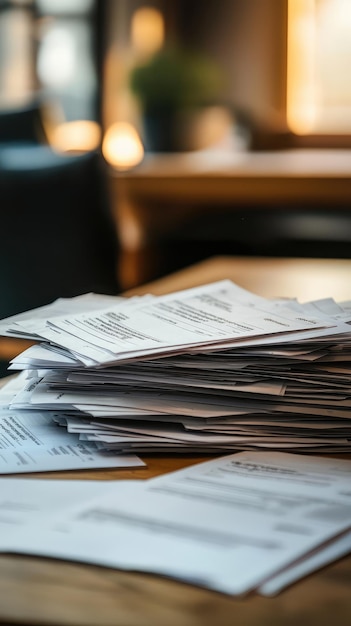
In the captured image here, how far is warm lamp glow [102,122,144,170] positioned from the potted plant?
0.08m

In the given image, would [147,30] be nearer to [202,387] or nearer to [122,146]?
[122,146]

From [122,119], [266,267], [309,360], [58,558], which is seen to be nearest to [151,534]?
[58,558]

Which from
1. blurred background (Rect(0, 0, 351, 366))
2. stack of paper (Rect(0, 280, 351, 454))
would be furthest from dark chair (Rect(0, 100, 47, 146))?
stack of paper (Rect(0, 280, 351, 454))

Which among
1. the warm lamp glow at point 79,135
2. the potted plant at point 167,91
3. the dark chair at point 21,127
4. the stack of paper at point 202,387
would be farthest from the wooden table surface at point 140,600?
the warm lamp glow at point 79,135

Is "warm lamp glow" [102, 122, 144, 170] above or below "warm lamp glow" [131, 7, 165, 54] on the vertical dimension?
below

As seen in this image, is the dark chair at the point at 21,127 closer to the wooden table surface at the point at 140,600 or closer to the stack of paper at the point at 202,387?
the stack of paper at the point at 202,387

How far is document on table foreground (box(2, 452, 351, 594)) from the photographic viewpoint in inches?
20.4

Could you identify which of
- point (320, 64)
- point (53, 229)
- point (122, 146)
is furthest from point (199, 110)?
point (53, 229)

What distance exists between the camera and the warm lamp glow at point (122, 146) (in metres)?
3.82

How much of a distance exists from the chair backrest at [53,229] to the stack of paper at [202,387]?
1244 mm

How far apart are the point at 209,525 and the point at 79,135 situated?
147 inches

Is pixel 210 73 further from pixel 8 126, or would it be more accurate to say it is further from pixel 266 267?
pixel 266 267

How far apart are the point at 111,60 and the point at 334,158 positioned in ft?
3.85

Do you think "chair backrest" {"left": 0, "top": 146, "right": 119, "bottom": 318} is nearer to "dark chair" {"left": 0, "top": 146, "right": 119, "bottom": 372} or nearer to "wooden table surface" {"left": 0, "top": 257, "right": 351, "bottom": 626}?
"dark chair" {"left": 0, "top": 146, "right": 119, "bottom": 372}
